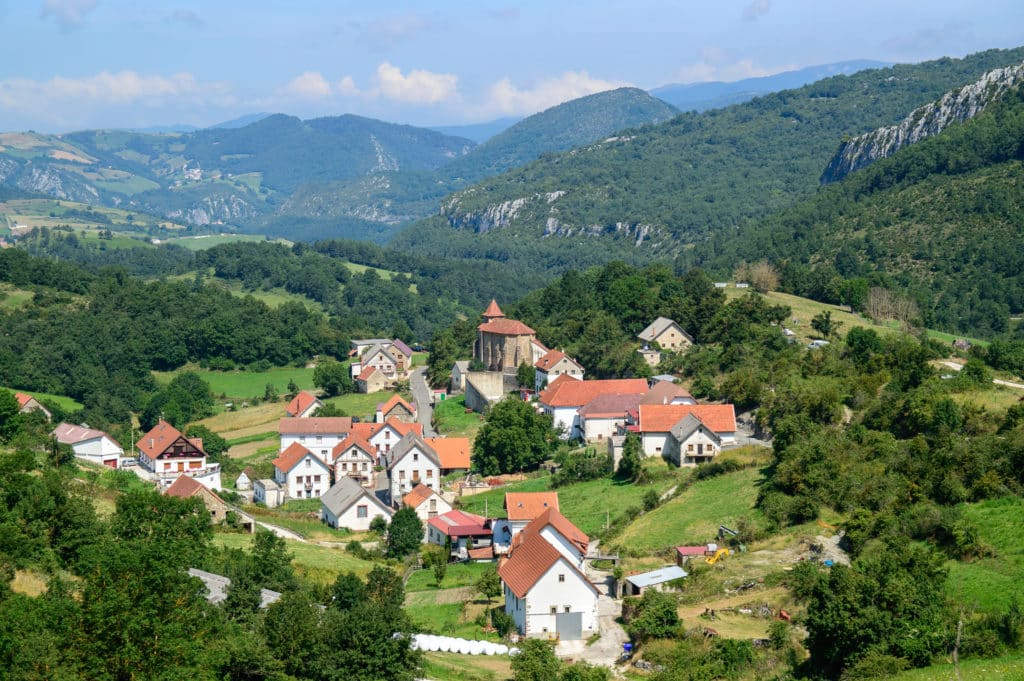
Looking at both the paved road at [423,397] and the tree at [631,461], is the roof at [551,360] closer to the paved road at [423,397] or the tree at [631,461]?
the paved road at [423,397]

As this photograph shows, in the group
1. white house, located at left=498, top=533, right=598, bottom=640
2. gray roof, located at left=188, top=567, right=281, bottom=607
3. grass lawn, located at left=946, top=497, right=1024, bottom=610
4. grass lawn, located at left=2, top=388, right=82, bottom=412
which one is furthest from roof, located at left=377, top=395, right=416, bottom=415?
grass lawn, located at left=946, top=497, right=1024, bottom=610

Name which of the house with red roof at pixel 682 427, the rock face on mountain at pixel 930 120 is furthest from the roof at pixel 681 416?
the rock face on mountain at pixel 930 120

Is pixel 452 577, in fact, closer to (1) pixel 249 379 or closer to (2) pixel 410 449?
(2) pixel 410 449

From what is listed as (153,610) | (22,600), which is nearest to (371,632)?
(153,610)

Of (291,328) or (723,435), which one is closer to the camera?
(723,435)

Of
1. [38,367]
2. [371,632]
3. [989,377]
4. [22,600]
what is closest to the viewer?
[22,600]

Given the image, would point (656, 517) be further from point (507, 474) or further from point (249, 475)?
point (249, 475)

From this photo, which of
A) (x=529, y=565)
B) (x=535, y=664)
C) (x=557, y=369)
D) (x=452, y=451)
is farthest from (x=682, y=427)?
(x=535, y=664)
